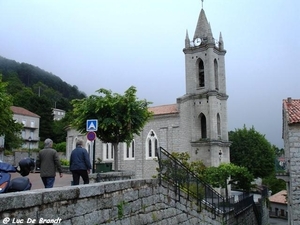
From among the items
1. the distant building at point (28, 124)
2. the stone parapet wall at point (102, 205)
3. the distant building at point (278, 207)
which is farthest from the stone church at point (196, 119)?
the distant building at point (28, 124)

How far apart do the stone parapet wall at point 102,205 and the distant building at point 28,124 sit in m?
57.8

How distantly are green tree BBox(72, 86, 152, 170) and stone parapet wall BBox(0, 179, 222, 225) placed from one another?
6.82 metres

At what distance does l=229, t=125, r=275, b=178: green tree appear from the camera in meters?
45.5

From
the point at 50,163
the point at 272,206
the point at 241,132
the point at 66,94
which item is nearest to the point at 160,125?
the point at 241,132

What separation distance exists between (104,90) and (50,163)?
9663mm

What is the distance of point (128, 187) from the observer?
7082 mm

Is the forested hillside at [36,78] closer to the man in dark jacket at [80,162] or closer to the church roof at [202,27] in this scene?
the church roof at [202,27]

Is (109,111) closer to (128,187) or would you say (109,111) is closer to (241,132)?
(128,187)

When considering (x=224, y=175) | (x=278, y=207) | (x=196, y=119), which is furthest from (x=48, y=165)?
(x=278, y=207)

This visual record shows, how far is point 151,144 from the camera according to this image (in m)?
37.2

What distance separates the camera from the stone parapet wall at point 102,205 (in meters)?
4.39

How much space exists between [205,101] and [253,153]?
1591 cm

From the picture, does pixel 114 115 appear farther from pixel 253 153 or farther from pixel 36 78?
pixel 36 78

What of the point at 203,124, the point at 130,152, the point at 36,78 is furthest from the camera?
the point at 36,78
